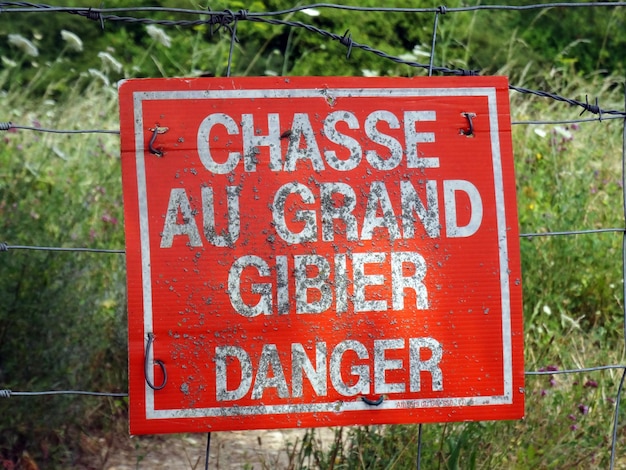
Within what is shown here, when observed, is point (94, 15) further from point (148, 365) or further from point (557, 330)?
point (557, 330)

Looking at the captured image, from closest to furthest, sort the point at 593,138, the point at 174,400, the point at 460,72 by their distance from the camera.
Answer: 1. the point at 174,400
2. the point at 460,72
3. the point at 593,138

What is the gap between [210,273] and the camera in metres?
2.10

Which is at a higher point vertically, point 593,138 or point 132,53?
point 132,53

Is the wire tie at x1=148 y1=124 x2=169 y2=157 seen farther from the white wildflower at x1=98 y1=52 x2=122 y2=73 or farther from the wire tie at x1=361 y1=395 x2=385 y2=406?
the white wildflower at x1=98 y1=52 x2=122 y2=73

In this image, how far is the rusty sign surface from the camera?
209 cm

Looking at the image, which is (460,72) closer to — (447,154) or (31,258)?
(447,154)

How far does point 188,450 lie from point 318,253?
58.0 inches

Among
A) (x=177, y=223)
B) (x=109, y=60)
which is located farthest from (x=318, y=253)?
(x=109, y=60)

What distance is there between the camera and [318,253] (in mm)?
2135

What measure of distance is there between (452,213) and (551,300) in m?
1.71

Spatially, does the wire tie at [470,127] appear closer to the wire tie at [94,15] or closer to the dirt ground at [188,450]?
the wire tie at [94,15]

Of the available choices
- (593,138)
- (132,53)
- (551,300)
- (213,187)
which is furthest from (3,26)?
(213,187)

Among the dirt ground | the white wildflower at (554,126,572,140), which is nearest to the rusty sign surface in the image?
the dirt ground

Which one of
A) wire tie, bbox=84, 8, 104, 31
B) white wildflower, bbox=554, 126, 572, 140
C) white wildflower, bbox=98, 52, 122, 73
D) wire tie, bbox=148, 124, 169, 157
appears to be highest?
white wildflower, bbox=98, 52, 122, 73
